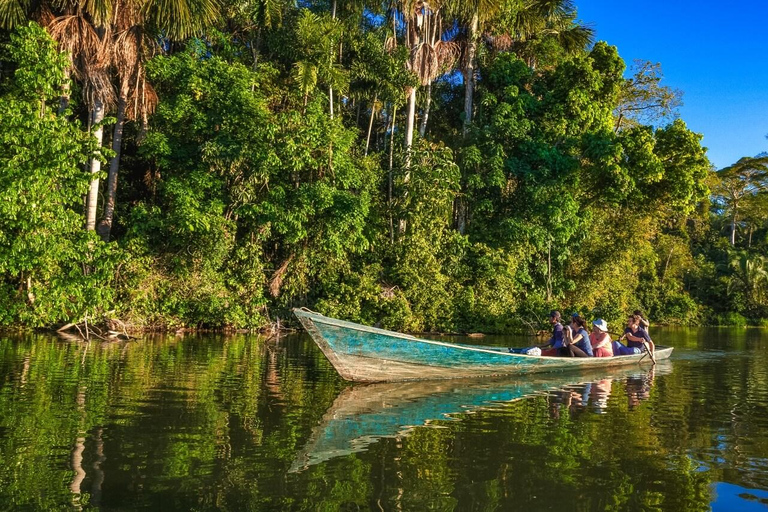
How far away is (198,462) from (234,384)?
15.5ft

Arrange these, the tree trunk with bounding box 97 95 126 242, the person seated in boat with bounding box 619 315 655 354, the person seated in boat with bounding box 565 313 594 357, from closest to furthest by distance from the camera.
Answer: the person seated in boat with bounding box 565 313 594 357 → the person seated in boat with bounding box 619 315 655 354 → the tree trunk with bounding box 97 95 126 242

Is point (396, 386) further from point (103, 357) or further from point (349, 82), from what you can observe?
point (349, 82)

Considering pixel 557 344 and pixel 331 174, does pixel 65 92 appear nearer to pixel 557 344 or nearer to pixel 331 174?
pixel 331 174

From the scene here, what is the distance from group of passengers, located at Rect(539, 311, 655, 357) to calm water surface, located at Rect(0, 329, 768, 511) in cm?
182

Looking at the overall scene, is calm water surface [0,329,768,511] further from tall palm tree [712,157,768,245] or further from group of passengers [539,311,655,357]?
tall palm tree [712,157,768,245]

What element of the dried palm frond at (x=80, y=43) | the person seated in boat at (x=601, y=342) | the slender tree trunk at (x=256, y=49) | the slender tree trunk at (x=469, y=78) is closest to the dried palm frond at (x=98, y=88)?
the dried palm frond at (x=80, y=43)

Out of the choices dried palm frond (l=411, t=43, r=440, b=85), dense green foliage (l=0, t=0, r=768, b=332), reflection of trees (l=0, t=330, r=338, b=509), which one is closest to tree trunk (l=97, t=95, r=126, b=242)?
dense green foliage (l=0, t=0, r=768, b=332)

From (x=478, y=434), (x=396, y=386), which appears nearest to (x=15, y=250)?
(x=396, y=386)

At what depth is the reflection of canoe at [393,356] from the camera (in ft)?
33.4

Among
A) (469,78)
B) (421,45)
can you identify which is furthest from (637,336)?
(469,78)

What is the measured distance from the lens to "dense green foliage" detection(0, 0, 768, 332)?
1758 centimetres

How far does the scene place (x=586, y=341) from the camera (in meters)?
14.1

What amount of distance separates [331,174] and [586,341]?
1161cm

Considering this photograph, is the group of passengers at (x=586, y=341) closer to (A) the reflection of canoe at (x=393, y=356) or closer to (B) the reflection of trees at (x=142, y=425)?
(A) the reflection of canoe at (x=393, y=356)
